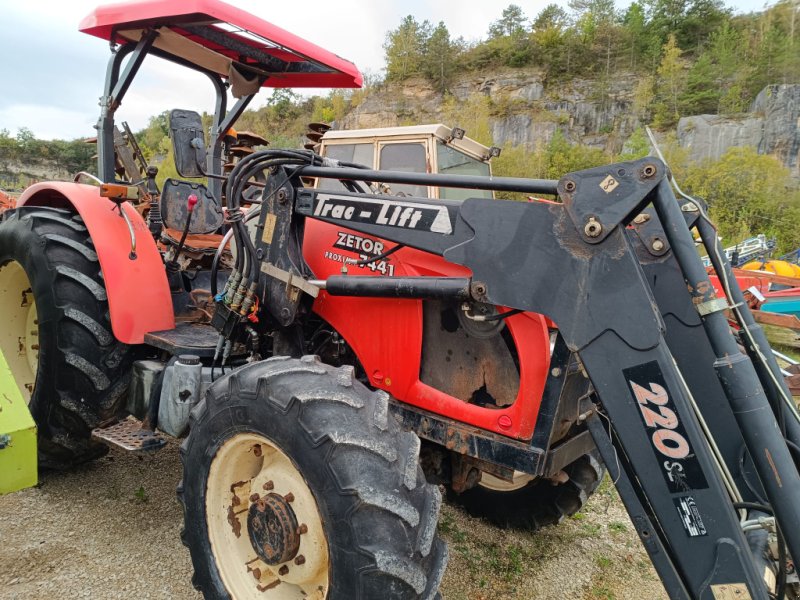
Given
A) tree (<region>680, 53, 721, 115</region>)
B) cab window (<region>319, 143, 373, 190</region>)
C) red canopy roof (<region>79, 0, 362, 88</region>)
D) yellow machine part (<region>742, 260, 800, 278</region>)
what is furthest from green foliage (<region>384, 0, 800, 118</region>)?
red canopy roof (<region>79, 0, 362, 88</region>)

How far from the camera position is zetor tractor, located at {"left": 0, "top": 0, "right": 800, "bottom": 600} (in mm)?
1467

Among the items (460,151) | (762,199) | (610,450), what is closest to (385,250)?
(610,450)

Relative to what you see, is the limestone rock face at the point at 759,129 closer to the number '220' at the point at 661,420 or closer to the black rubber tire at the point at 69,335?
the black rubber tire at the point at 69,335

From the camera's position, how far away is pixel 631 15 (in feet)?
156

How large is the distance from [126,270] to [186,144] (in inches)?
37.0

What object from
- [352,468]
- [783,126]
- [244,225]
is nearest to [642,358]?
[352,468]

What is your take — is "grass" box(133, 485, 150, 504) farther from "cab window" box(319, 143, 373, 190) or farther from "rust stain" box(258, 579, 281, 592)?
"cab window" box(319, 143, 373, 190)

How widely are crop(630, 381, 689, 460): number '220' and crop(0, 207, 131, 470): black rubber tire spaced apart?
253 cm

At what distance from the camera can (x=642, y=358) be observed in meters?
1.47

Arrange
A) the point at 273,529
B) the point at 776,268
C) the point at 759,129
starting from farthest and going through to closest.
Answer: the point at 759,129 < the point at 776,268 < the point at 273,529

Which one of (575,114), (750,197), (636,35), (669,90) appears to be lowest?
(750,197)

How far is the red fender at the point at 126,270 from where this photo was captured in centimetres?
281

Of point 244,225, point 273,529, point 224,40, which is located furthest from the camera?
point 224,40

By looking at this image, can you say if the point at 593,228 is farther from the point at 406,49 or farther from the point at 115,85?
the point at 406,49
